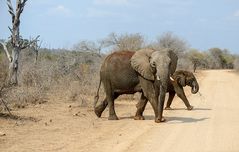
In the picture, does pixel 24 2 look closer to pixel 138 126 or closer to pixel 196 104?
pixel 196 104

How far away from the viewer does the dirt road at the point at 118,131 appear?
10.1 metres

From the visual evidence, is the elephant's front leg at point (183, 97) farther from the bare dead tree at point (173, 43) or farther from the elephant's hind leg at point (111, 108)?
the bare dead tree at point (173, 43)

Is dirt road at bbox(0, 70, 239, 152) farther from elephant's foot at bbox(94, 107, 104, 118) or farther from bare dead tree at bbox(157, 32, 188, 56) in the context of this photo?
bare dead tree at bbox(157, 32, 188, 56)

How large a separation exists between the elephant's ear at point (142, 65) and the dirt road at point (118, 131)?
54.5 inches

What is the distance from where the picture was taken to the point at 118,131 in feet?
40.4

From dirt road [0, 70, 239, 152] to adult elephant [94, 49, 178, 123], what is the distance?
67 centimetres

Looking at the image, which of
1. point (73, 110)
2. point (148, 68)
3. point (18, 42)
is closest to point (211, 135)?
point (148, 68)

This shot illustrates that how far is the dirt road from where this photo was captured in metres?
10.1

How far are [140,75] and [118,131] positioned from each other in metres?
2.63

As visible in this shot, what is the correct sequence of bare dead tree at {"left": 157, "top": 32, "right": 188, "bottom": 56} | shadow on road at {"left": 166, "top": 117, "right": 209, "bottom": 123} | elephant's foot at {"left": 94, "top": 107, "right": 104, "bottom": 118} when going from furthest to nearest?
bare dead tree at {"left": 157, "top": 32, "right": 188, "bottom": 56}, elephant's foot at {"left": 94, "top": 107, "right": 104, "bottom": 118}, shadow on road at {"left": 166, "top": 117, "right": 209, "bottom": 123}

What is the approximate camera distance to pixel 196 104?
1991 cm

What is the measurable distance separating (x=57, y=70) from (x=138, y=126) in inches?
537

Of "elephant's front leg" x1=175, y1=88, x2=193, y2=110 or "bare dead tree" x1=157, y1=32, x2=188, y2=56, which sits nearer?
"elephant's front leg" x1=175, y1=88, x2=193, y2=110

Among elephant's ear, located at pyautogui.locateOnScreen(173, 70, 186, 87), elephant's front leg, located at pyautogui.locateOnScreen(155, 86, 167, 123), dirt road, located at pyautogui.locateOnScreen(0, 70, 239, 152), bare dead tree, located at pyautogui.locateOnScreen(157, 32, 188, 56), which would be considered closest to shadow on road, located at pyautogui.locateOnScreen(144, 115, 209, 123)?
dirt road, located at pyautogui.locateOnScreen(0, 70, 239, 152)
